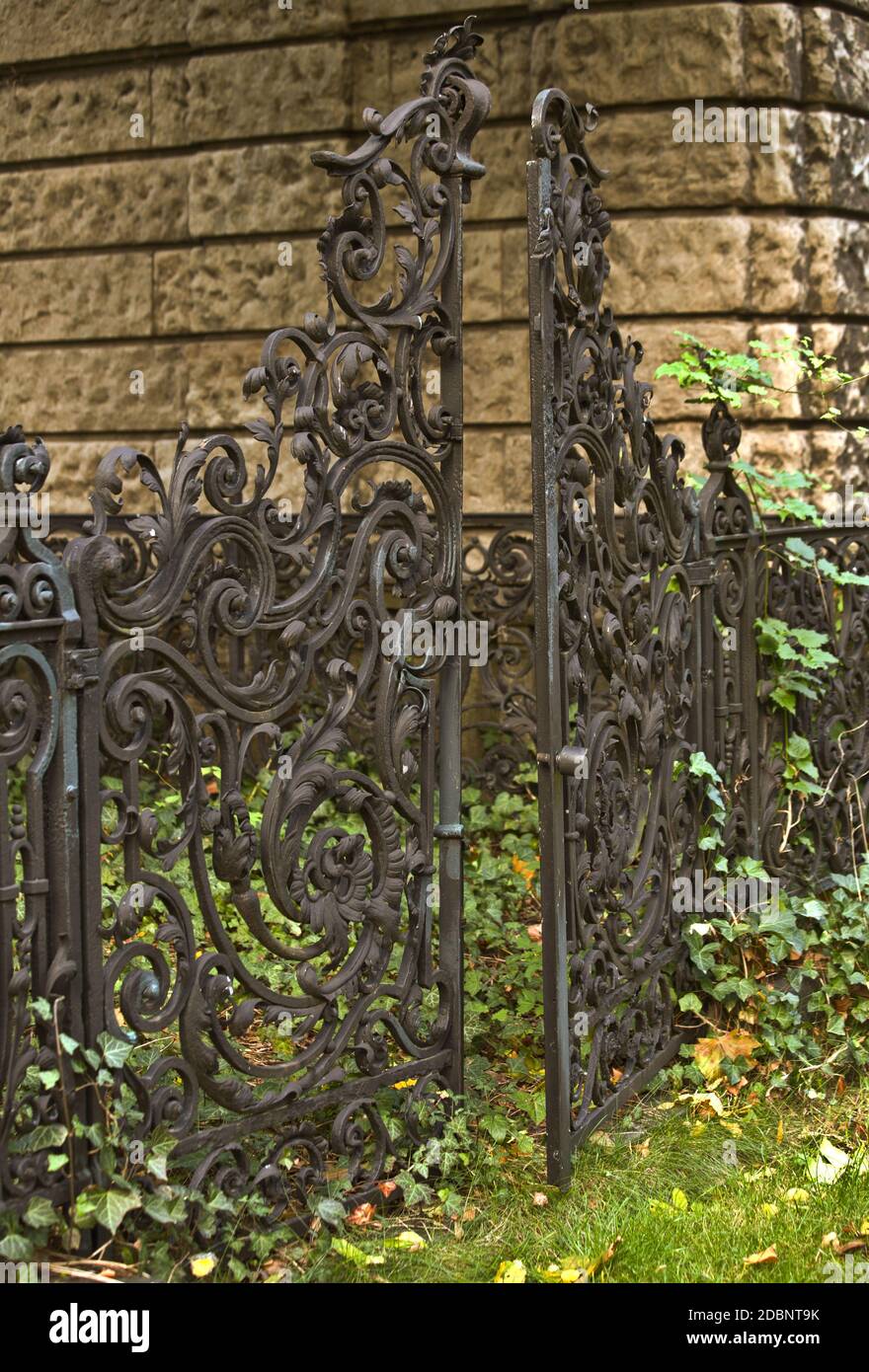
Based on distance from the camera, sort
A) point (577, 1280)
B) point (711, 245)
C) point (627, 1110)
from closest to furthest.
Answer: point (577, 1280), point (627, 1110), point (711, 245)

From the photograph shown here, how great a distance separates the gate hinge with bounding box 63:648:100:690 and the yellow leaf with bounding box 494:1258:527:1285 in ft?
5.36

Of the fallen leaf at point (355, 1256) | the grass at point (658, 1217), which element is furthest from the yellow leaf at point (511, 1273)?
the fallen leaf at point (355, 1256)

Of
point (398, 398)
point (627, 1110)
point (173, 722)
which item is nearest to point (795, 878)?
point (627, 1110)

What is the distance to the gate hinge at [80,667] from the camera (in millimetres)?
3082

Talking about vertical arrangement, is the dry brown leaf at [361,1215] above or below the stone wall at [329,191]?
below

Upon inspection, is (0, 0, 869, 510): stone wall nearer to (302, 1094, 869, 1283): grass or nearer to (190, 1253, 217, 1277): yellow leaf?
(302, 1094, 869, 1283): grass

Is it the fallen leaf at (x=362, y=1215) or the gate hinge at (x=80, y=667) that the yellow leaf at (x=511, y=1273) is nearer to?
the fallen leaf at (x=362, y=1215)

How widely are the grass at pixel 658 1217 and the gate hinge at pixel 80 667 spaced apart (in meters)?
1.42

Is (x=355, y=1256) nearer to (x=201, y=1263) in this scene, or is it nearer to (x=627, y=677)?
(x=201, y=1263)

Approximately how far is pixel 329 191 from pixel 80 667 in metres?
6.35

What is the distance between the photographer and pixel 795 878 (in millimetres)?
5613

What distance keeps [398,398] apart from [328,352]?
11.8 inches

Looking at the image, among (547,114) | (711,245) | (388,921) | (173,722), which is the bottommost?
(388,921)

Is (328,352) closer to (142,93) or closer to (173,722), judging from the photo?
(173,722)
